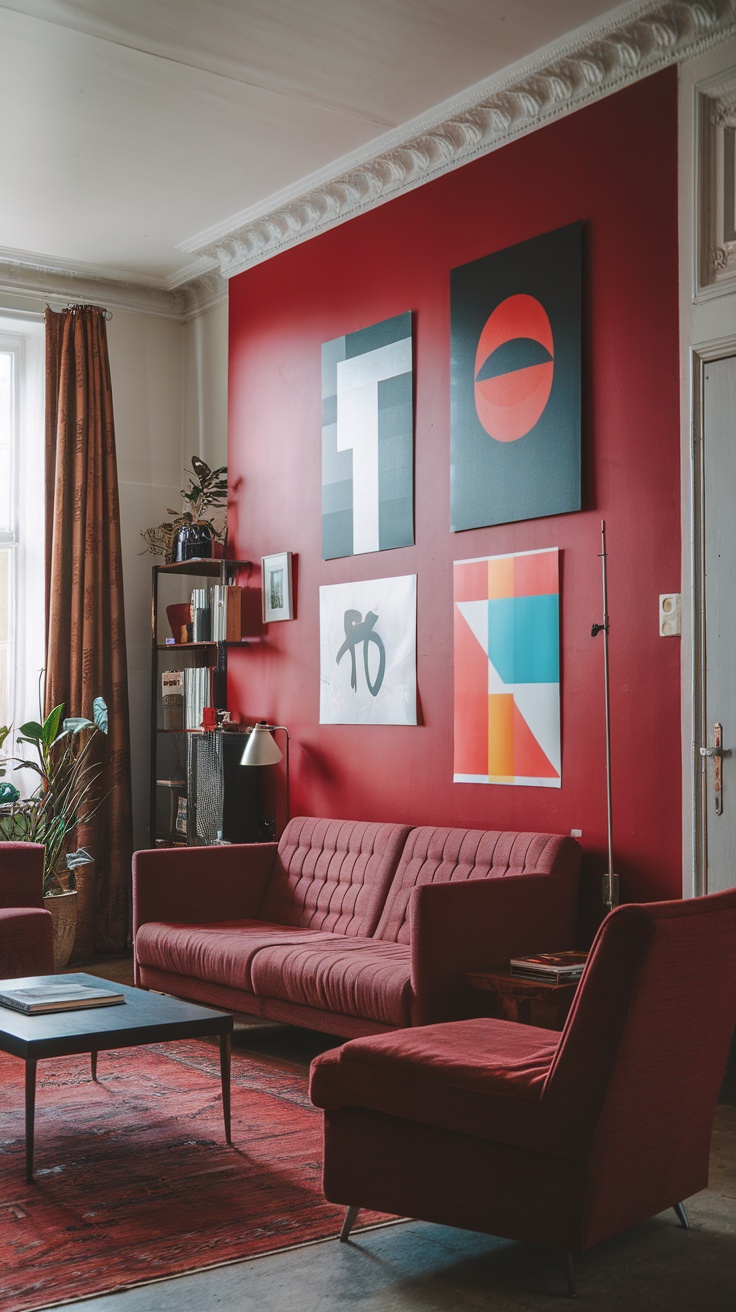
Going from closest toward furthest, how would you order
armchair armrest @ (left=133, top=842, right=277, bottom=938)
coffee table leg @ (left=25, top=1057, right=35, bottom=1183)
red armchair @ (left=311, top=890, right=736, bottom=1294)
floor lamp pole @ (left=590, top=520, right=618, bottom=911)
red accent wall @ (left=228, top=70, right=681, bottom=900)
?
1. red armchair @ (left=311, top=890, right=736, bottom=1294)
2. coffee table leg @ (left=25, top=1057, right=35, bottom=1183)
3. floor lamp pole @ (left=590, top=520, right=618, bottom=911)
4. red accent wall @ (left=228, top=70, right=681, bottom=900)
5. armchair armrest @ (left=133, top=842, right=277, bottom=938)

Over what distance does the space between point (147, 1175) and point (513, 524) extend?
264cm

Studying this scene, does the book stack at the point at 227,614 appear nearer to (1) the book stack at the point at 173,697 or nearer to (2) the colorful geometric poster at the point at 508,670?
(1) the book stack at the point at 173,697

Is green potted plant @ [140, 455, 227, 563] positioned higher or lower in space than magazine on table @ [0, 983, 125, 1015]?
higher

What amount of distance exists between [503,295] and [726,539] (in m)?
1.43

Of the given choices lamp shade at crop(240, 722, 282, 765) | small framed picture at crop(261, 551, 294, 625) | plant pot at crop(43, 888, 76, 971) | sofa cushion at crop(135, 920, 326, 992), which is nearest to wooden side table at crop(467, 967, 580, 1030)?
sofa cushion at crop(135, 920, 326, 992)

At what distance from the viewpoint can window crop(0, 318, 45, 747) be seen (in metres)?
6.81

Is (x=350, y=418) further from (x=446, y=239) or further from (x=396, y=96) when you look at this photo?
(x=396, y=96)

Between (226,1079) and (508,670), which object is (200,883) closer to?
(508,670)

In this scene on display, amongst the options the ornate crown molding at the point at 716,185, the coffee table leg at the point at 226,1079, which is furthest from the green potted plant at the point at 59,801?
the ornate crown molding at the point at 716,185

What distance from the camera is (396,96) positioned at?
4.84 m

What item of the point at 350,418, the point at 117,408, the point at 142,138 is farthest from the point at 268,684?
the point at 142,138

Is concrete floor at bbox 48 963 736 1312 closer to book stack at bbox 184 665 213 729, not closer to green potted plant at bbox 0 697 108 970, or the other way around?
green potted plant at bbox 0 697 108 970

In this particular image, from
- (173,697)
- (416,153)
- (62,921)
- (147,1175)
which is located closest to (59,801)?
(62,921)

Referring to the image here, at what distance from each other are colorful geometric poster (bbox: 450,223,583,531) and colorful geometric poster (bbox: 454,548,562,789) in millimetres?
216
